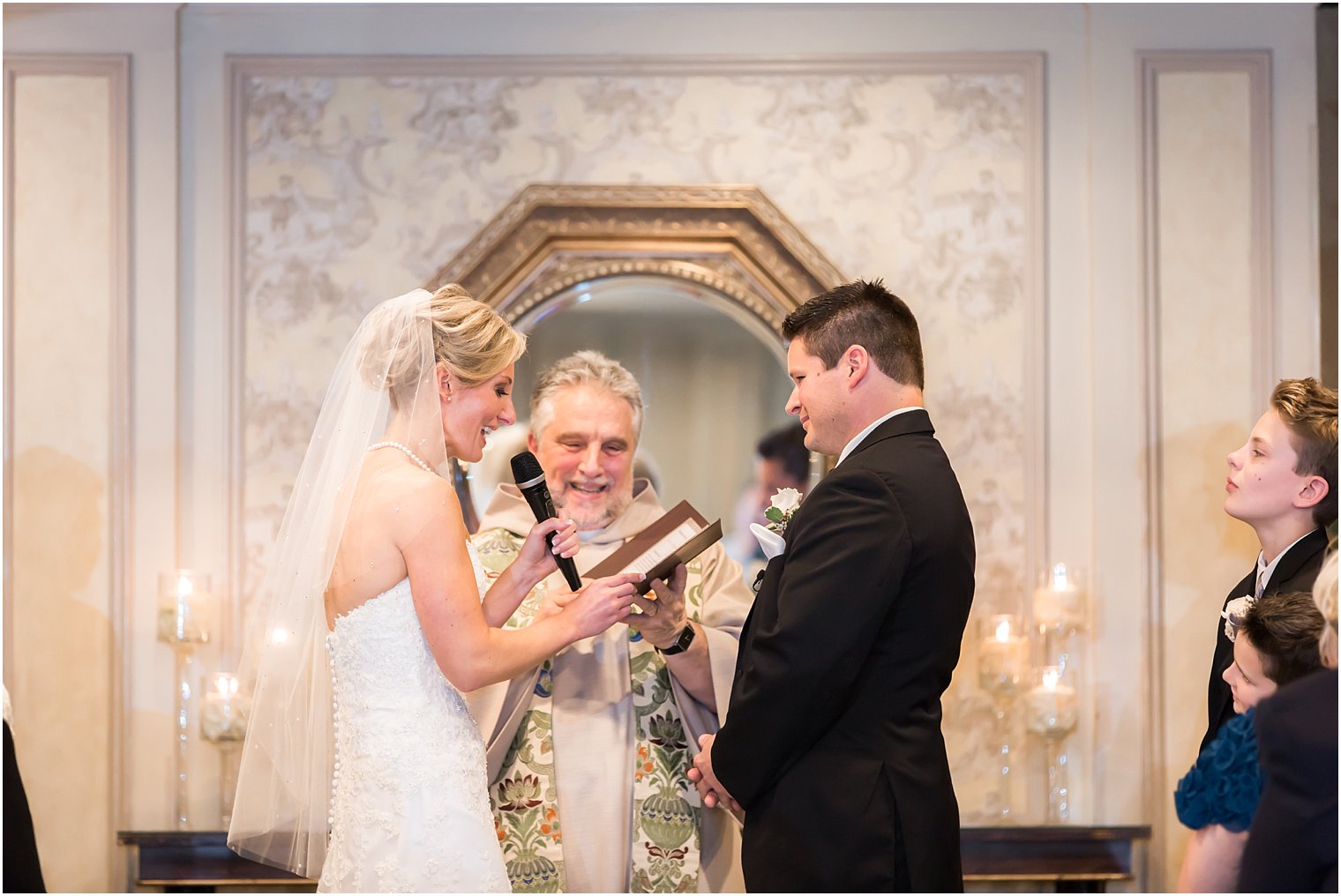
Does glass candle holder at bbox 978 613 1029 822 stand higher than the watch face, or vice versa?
Result: the watch face

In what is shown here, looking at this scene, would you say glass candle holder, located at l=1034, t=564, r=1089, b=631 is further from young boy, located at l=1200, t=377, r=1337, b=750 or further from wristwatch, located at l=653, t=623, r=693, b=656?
wristwatch, located at l=653, t=623, r=693, b=656

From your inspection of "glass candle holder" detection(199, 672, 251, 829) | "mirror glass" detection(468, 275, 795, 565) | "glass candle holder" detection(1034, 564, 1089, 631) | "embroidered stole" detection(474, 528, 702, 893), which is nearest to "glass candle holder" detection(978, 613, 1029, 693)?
"glass candle holder" detection(1034, 564, 1089, 631)

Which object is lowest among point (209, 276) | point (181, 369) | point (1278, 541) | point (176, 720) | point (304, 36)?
point (176, 720)

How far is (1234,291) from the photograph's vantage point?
4707 mm

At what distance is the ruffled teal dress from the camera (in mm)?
2057

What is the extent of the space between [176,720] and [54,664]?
0.50 m

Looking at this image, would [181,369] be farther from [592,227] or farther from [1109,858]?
[1109,858]

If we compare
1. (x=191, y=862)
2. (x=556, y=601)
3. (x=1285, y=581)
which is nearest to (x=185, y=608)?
(x=191, y=862)

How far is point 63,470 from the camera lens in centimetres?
462

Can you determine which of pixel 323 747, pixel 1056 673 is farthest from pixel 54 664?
pixel 1056 673

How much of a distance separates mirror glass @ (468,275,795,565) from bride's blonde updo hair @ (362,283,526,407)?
5.20ft

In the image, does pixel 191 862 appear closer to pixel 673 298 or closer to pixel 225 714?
pixel 225 714

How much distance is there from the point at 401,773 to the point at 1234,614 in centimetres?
196

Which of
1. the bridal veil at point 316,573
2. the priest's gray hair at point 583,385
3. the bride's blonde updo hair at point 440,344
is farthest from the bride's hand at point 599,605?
the priest's gray hair at point 583,385
